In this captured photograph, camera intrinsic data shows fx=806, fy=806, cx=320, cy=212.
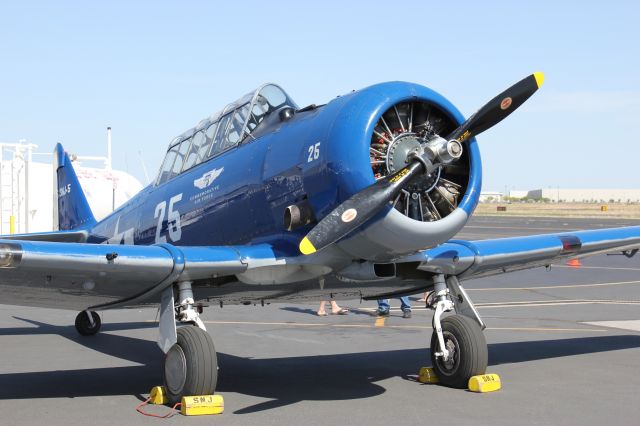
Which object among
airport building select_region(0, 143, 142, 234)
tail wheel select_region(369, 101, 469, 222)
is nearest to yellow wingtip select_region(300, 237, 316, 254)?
tail wheel select_region(369, 101, 469, 222)

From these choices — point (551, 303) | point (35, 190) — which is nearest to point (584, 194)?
point (35, 190)

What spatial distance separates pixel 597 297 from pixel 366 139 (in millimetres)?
12393

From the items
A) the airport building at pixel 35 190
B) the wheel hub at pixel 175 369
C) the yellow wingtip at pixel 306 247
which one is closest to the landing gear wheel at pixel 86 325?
the wheel hub at pixel 175 369

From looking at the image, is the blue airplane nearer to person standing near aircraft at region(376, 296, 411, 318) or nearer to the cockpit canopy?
the cockpit canopy

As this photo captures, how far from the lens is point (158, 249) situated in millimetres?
7375

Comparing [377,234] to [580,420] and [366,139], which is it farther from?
[580,420]

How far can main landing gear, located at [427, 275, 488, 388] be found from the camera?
8.02 m

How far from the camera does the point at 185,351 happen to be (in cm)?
730

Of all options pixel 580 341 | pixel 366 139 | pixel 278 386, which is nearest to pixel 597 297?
pixel 580 341

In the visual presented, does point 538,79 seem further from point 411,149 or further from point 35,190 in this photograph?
point 35,190

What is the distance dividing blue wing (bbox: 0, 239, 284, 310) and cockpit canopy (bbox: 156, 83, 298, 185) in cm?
157

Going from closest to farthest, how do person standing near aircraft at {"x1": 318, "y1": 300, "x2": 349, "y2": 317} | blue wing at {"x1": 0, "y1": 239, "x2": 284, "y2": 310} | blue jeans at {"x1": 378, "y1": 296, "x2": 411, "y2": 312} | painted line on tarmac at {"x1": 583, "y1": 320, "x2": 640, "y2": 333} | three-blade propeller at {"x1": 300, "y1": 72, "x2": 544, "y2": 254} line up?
three-blade propeller at {"x1": 300, "y1": 72, "x2": 544, "y2": 254} < blue wing at {"x1": 0, "y1": 239, "x2": 284, "y2": 310} < painted line on tarmac at {"x1": 583, "y1": 320, "x2": 640, "y2": 333} < blue jeans at {"x1": 378, "y1": 296, "x2": 411, "y2": 312} < person standing near aircraft at {"x1": 318, "y1": 300, "x2": 349, "y2": 317}

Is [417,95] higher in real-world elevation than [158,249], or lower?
higher

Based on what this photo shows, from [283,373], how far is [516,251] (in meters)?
2.97
